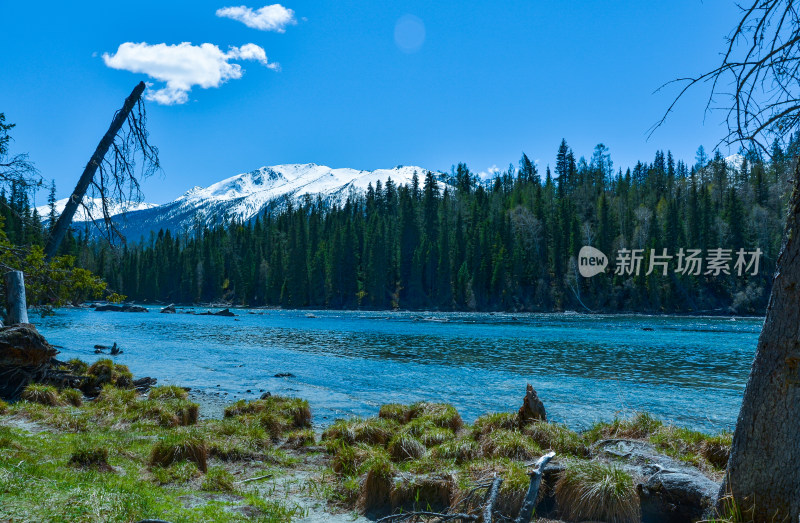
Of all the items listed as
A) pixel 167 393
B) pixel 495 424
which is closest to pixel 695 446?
pixel 495 424

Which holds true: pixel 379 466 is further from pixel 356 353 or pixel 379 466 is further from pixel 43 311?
pixel 356 353

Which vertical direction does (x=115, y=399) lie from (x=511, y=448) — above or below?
below

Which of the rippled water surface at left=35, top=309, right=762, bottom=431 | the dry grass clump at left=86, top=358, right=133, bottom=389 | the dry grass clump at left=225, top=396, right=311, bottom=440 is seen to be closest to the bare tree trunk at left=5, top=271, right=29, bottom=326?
the dry grass clump at left=86, top=358, right=133, bottom=389

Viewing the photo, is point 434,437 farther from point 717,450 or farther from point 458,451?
point 717,450

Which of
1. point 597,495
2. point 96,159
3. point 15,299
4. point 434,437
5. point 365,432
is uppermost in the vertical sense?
point 96,159

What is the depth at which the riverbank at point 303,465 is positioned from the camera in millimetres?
4891

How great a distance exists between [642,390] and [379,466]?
577 inches

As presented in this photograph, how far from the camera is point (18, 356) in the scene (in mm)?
11156

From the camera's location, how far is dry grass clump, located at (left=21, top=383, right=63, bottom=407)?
35.1ft

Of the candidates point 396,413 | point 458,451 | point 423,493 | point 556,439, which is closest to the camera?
point 423,493

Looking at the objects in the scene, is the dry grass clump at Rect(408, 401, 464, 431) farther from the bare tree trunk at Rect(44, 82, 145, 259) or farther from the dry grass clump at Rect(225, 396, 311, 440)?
the bare tree trunk at Rect(44, 82, 145, 259)

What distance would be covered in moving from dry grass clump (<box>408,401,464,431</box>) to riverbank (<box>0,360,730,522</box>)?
0.05m

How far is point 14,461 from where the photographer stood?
5.41 meters

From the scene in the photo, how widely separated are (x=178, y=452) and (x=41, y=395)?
256 inches
